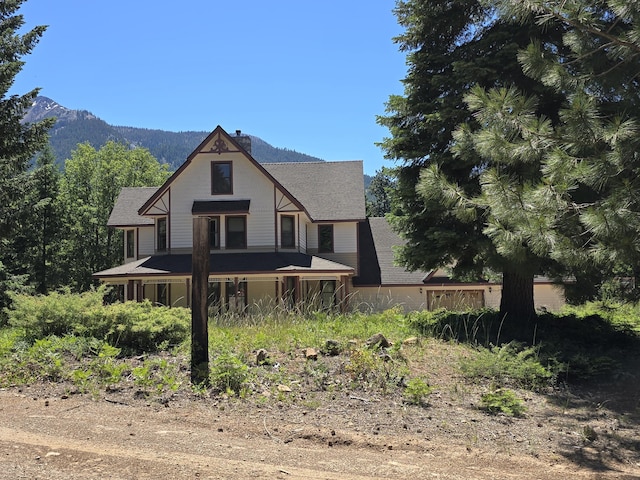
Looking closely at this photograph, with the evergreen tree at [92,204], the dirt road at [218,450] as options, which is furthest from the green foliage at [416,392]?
the evergreen tree at [92,204]

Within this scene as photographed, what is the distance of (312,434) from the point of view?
19.5 ft

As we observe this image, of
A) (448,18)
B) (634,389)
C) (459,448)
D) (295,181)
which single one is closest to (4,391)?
(459,448)

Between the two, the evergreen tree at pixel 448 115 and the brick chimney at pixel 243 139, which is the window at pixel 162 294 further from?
the evergreen tree at pixel 448 115

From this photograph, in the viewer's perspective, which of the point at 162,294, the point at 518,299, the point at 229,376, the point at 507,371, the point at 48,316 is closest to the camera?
the point at 229,376

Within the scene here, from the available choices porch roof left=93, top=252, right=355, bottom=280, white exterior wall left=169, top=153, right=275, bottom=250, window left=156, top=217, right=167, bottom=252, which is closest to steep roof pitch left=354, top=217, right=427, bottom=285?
porch roof left=93, top=252, right=355, bottom=280

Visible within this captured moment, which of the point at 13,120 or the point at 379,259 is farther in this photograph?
the point at 379,259

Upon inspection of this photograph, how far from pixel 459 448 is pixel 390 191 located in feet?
28.6

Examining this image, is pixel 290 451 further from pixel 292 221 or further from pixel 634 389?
pixel 292 221

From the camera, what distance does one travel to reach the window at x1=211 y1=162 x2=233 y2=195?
25688 millimetres

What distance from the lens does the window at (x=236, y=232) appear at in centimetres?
2552

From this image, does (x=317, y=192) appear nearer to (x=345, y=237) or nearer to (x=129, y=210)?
(x=345, y=237)

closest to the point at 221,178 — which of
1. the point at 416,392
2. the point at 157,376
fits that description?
the point at 157,376

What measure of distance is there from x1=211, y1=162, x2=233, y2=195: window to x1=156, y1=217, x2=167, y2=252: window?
3.09m

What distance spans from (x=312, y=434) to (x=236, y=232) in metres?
20.2
